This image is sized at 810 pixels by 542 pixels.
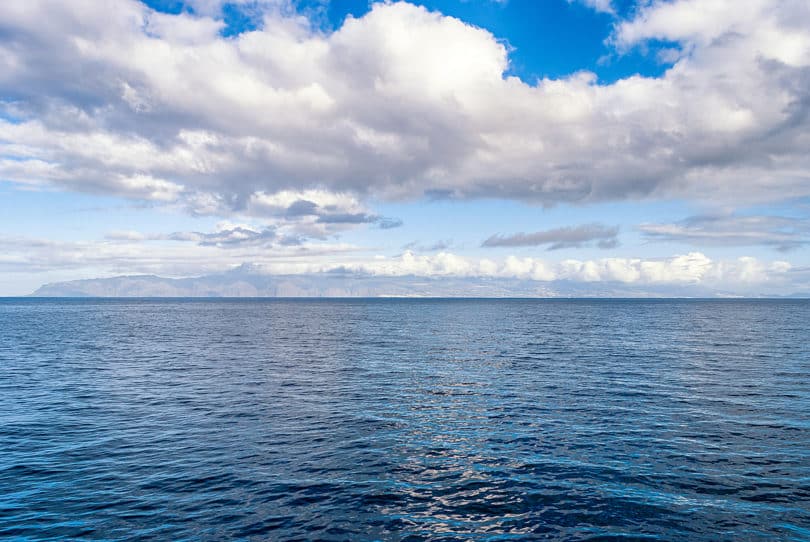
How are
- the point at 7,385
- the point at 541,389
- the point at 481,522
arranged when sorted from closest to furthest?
1. the point at 481,522
2. the point at 541,389
3. the point at 7,385

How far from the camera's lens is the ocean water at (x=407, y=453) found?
70.3 ft

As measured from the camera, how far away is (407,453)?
1188 inches

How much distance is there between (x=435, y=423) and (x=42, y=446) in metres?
27.2

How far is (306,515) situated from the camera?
2209 centimetres

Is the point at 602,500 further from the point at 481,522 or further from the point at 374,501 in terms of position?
the point at 374,501

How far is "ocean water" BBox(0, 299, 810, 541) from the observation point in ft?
70.3

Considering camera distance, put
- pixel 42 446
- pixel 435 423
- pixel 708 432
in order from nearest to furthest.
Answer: pixel 42 446
pixel 708 432
pixel 435 423

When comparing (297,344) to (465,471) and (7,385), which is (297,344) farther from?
(465,471)

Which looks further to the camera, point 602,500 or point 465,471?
point 465,471

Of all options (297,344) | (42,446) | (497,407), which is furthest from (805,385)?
(297,344)

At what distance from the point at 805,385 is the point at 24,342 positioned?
13140cm

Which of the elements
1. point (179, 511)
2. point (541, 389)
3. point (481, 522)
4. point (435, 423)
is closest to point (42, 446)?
point (179, 511)

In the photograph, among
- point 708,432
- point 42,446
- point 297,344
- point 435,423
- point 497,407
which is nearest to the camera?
point 42,446

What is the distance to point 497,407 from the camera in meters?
42.1
